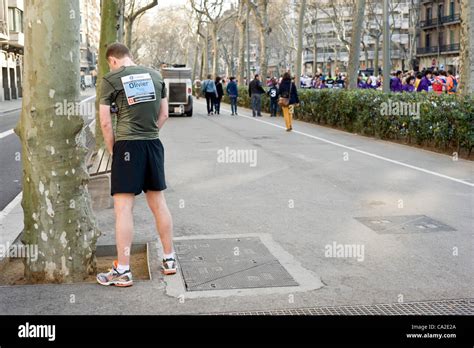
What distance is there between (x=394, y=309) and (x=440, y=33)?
80978mm

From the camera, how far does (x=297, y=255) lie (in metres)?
6.33

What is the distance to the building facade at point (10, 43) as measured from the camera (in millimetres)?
47031

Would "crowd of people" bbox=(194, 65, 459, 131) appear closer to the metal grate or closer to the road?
the road

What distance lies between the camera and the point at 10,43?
50.7m

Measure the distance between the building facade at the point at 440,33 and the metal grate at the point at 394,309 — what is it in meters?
72.5

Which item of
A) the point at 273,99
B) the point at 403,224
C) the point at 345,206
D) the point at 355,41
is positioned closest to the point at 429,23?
the point at 273,99

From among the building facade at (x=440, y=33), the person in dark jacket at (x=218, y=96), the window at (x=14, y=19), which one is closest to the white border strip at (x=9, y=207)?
the person in dark jacket at (x=218, y=96)

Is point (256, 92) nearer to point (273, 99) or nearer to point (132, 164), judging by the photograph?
point (273, 99)

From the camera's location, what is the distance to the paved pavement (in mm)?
5023

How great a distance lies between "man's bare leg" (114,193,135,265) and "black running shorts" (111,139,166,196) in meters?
0.07

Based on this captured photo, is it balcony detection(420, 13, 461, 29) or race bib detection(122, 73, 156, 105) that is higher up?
balcony detection(420, 13, 461, 29)

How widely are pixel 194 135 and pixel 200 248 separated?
44.4 feet

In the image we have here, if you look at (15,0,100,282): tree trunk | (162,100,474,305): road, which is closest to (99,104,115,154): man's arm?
(15,0,100,282): tree trunk
